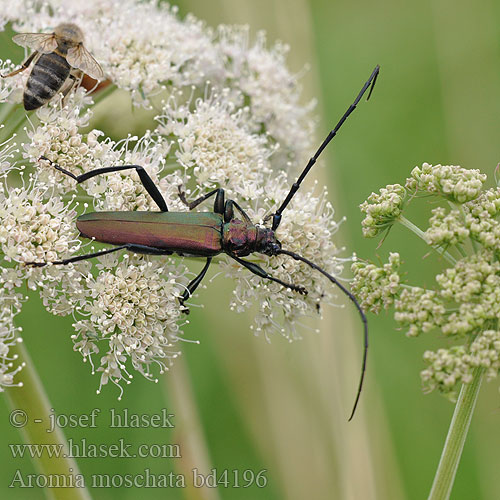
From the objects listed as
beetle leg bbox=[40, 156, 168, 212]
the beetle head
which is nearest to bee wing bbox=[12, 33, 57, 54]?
beetle leg bbox=[40, 156, 168, 212]

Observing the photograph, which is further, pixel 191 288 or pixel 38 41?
pixel 38 41

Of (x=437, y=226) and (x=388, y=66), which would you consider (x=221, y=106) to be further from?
(x=388, y=66)

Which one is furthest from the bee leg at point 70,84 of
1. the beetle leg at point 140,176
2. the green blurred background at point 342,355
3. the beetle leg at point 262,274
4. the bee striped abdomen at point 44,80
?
the beetle leg at point 262,274

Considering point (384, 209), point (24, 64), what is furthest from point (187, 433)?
point (24, 64)

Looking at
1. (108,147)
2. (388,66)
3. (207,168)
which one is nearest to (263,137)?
(207,168)

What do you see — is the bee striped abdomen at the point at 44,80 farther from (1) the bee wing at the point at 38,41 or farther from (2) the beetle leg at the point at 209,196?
(2) the beetle leg at the point at 209,196

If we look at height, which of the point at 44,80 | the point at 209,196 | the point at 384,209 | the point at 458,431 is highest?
the point at 44,80

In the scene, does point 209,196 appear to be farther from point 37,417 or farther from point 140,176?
point 37,417
